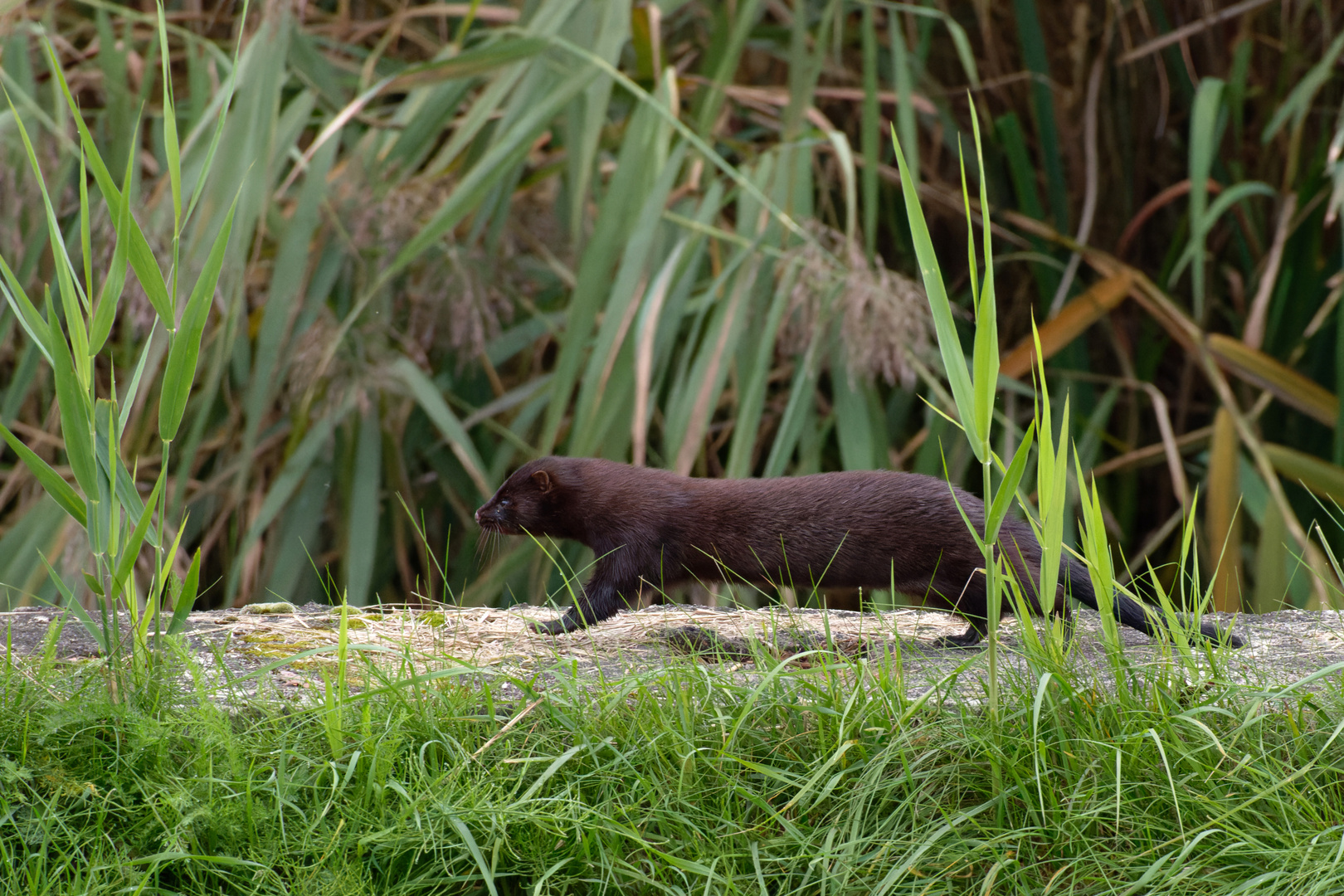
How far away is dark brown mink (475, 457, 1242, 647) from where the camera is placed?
2414 mm

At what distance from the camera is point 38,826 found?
5.37ft

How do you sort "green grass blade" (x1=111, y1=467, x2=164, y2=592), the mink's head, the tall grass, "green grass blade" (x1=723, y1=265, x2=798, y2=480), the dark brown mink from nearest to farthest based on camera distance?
the tall grass
"green grass blade" (x1=111, y1=467, x2=164, y2=592)
the dark brown mink
the mink's head
"green grass blade" (x1=723, y1=265, x2=798, y2=480)

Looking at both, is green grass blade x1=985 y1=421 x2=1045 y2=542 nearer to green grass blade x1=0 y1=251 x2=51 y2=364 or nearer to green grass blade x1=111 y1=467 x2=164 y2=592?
green grass blade x1=111 y1=467 x2=164 y2=592

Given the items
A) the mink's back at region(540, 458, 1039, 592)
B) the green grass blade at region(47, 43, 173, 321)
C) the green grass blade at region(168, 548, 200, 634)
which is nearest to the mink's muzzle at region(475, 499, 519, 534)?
the mink's back at region(540, 458, 1039, 592)

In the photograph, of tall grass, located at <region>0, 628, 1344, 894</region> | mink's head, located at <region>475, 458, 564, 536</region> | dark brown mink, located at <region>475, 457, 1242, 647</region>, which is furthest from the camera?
mink's head, located at <region>475, 458, 564, 536</region>

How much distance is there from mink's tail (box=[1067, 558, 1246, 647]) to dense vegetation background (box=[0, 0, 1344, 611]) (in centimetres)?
71

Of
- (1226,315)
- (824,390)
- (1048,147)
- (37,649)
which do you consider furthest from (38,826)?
(1226,315)

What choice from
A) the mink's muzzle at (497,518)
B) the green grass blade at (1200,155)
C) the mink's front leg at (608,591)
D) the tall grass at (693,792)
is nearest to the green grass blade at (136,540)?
the tall grass at (693,792)

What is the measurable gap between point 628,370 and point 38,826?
76.1 inches

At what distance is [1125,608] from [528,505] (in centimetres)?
128

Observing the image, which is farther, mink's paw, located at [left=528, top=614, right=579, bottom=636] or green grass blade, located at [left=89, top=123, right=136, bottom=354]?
mink's paw, located at [left=528, top=614, right=579, bottom=636]

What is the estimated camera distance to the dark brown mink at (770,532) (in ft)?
7.92

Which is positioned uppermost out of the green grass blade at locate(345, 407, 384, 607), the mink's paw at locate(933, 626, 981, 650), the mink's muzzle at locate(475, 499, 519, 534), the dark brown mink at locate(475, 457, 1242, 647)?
the dark brown mink at locate(475, 457, 1242, 647)

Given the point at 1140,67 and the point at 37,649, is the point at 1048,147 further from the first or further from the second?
the point at 37,649
